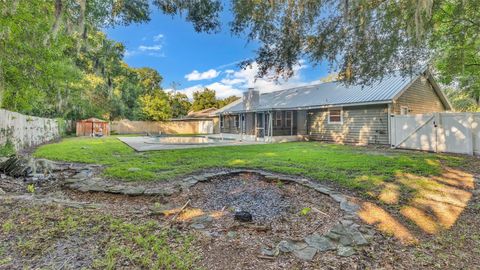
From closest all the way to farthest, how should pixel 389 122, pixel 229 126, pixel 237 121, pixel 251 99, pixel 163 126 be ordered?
pixel 389 122
pixel 251 99
pixel 237 121
pixel 229 126
pixel 163 126

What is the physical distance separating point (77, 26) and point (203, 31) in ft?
8.62

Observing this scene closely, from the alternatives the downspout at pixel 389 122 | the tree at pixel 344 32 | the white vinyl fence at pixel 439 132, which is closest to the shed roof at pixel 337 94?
the downspout at pixel 389 122

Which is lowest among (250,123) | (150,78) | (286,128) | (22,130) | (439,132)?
(439,132)

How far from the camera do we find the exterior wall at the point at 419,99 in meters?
13.4

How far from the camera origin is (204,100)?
4572 centimetres

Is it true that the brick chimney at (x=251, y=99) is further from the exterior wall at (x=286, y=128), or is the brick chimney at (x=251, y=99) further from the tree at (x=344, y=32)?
the tree at (x=344, y=32)

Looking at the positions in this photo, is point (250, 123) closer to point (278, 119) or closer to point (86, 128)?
point (278, 119)

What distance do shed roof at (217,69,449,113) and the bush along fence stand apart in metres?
11.7

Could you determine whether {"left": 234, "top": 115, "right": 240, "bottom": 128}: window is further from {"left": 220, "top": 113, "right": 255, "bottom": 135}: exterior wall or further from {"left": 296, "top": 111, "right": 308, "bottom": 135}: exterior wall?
{"left": 296, "top": 111, "right": 308, "bottom": 135}: exterior wall

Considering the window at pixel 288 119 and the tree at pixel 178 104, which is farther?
the tree at pixel 178 104

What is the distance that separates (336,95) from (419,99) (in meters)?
4.20

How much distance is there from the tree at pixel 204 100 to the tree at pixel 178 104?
3066mm

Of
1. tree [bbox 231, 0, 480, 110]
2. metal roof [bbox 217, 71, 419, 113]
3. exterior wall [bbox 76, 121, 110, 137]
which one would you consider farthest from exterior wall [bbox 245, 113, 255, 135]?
exterior wall [bbox 76, 121, 110, 137]

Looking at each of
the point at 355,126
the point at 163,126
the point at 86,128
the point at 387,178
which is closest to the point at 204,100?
the point at 163,126
